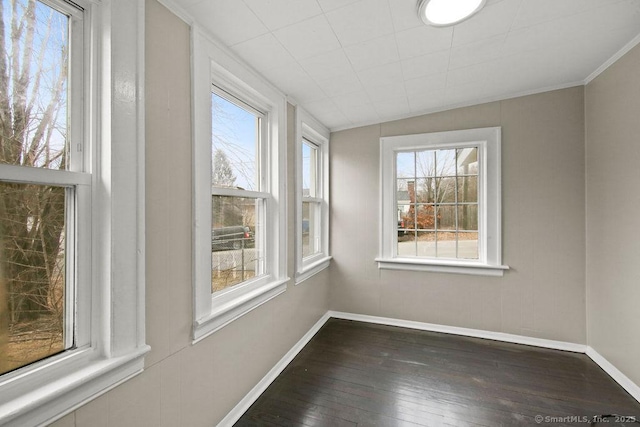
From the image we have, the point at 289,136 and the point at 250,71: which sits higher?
the point at 250,71

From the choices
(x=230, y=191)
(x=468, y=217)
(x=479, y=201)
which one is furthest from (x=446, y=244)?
(x=230, y=191)

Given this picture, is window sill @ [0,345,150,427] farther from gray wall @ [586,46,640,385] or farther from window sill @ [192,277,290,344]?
gray wall @ [586,46,640,385]

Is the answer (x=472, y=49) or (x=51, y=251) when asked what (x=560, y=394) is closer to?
(x=472, y=49)

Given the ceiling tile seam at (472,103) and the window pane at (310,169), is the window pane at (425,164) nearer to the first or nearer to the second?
the ceiling tile seam at (472,103)

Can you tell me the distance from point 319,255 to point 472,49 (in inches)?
90.2

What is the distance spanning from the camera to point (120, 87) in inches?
41.7

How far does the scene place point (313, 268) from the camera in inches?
109

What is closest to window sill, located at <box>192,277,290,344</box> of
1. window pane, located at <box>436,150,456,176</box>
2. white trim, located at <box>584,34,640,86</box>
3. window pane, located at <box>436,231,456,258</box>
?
window pane, located at <box>436,231,456,258</box>

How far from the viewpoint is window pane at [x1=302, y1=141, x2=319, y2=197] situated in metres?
3.01

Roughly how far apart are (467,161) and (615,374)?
2.04m

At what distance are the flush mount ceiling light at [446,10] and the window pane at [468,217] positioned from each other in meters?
1.87

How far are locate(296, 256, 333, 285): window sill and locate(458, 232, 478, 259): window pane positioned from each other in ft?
4.62

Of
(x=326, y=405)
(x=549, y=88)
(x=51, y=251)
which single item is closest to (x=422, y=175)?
(x=549, y=88)

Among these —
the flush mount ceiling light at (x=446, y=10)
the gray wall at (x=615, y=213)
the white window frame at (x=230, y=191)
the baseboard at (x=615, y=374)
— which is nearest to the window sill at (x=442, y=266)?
the gray wall at (x=615, y=213)
